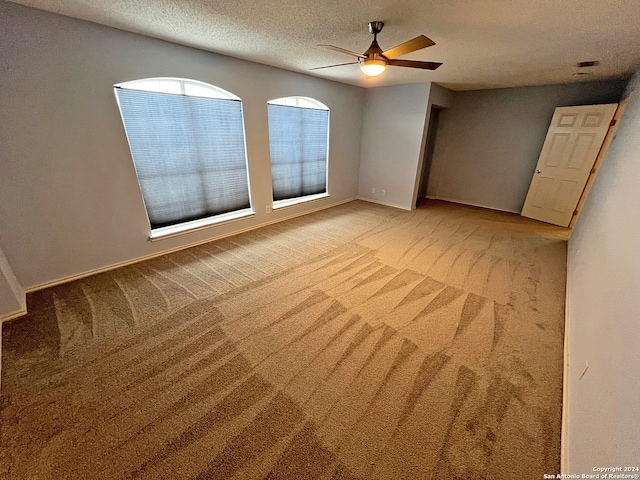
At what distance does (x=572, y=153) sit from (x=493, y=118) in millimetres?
1534

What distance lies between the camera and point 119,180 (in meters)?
→ 2.62

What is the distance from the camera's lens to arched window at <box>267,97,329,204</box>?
13.1 ft

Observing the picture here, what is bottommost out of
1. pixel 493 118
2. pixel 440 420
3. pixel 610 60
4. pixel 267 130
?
pixel 440 420

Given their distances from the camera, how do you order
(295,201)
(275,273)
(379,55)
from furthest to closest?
(295,201)
(275,273)
(379,55)

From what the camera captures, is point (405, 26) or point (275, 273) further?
point (275, 273)

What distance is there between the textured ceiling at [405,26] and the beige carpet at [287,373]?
2289 millimetres

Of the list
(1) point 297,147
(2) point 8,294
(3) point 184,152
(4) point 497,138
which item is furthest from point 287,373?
(4) point 497,138

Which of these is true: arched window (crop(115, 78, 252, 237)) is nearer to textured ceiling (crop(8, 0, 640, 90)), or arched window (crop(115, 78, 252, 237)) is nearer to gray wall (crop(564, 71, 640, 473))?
textured ceiling (crop(8, 0, 640, 90))

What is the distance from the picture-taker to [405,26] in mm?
2072

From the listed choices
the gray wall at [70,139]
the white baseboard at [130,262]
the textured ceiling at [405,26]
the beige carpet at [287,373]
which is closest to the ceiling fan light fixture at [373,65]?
the textured ceiling at [405,26]

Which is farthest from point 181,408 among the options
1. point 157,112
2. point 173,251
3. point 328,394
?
point 157,112

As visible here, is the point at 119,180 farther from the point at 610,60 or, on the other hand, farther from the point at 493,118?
the point at 493,118

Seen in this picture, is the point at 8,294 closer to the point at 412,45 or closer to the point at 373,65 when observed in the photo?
the point at 373,65

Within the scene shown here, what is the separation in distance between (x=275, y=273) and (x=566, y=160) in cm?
535
